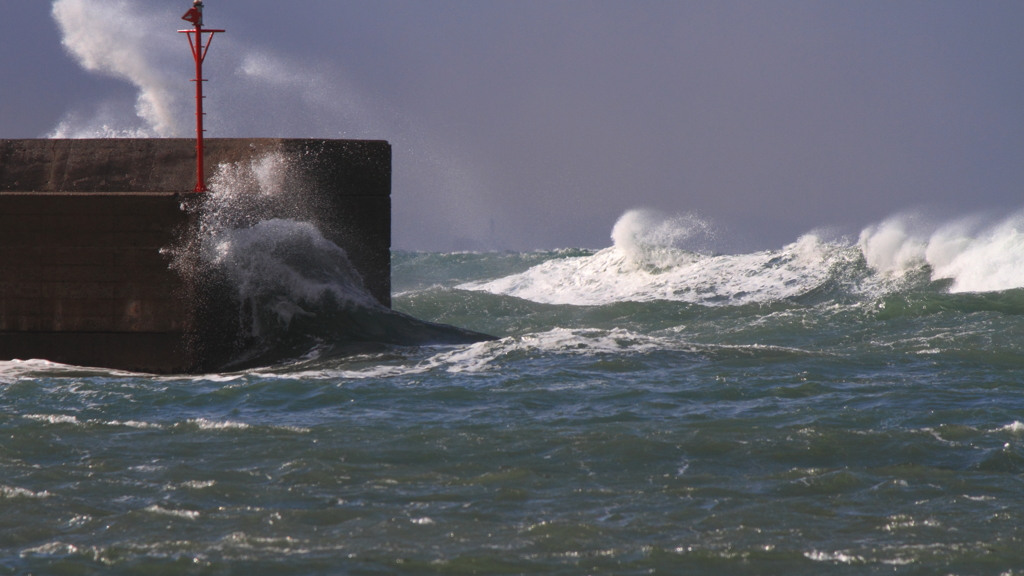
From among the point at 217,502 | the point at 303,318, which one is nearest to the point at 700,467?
the point at 217,502

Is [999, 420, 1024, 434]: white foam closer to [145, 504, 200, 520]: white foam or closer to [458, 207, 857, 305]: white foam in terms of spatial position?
[145, 504, 200, 520]: white foam

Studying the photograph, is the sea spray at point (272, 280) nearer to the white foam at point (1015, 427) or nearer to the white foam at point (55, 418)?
the white foam at point (55, 418)

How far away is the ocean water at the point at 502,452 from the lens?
145 inches

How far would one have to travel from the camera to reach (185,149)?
35.2 ft

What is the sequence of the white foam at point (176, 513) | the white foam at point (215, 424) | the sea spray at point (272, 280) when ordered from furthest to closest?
the sea spray at point (272, 280) → the white foam at point (215, 424) → the white foam at point (176, 513)

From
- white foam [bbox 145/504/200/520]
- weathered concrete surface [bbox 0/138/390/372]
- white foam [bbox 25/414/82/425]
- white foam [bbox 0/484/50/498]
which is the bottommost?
white foam [bbox 145/504/200/520]

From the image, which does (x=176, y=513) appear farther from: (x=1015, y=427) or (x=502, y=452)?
(x=1015, y=427)

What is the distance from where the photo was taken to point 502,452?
505 centimetres

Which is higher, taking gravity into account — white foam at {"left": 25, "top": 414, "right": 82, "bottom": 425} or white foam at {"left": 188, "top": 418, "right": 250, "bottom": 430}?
white foam at {"left": 25, "top": 414, "right": 82, "bottom": 425}

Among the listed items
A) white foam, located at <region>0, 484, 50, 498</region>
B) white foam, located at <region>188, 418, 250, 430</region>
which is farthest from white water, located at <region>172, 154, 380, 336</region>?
white foam, located at <region>0, 484, 50, 498</region>

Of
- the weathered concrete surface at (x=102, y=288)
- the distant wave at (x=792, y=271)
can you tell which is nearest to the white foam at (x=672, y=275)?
the distant wave at (x=792, y=271)

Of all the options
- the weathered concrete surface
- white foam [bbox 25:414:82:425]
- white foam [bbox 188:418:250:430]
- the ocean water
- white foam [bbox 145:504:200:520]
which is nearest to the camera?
the ocean water

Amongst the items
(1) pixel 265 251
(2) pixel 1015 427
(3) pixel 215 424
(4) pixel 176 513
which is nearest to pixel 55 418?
(3) pixel 215 424

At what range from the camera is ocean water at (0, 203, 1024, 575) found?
3.68 meters
